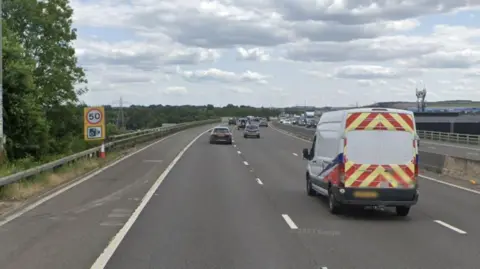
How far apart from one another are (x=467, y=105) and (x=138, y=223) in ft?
603

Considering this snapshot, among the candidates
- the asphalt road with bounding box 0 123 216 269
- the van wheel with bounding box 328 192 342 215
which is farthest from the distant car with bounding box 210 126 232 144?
the van wheel with bounding box 328 192 342 215

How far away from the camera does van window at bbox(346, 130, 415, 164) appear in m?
14.6

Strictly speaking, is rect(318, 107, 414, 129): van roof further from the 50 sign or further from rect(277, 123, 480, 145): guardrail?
rect(277, 123, 480, 145): guardrail

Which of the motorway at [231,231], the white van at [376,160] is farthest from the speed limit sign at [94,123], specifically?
the white van at [376,160]

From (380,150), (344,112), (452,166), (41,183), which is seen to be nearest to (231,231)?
(380,150)

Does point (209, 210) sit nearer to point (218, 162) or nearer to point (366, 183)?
point (366, 183)

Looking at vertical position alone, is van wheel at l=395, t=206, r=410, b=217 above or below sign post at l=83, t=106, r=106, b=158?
below

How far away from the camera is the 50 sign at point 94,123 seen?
3150 cm

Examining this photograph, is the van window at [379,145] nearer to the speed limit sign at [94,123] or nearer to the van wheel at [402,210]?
the van wheel at [402,210]

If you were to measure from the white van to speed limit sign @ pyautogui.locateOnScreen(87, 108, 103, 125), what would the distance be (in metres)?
18.9

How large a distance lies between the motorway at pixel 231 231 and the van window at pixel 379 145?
137cm

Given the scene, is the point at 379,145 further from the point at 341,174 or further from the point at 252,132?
the point at 252,132

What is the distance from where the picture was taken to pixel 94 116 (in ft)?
104

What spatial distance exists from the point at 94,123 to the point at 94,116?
0.33m
